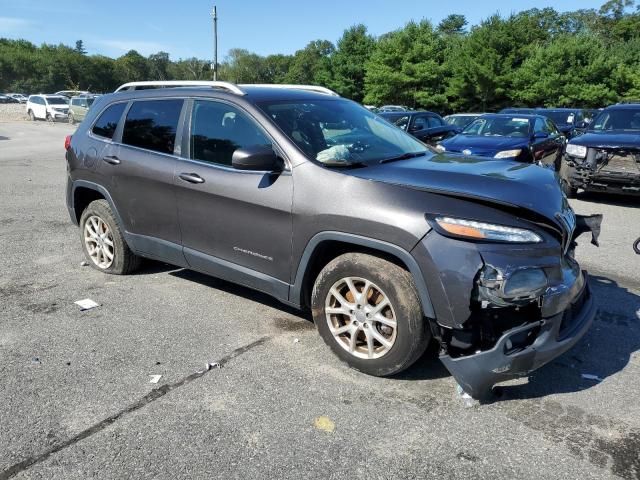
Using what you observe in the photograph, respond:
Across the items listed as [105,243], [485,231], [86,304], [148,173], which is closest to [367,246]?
[485,231]

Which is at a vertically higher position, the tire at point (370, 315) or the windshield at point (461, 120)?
the windshield at point (461, 120)

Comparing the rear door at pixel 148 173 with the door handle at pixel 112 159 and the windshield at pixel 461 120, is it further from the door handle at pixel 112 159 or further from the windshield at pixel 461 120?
the windshield at pixel 461 120

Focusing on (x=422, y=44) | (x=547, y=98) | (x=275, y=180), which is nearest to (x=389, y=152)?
(x=275, y=180)

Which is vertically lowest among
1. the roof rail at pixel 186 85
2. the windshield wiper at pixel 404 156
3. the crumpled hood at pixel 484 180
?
the crumpled hood at pixel 484 180

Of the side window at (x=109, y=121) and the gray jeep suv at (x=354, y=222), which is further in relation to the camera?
the side window at (x=109, y=121)

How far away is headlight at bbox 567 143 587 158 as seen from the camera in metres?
9.05

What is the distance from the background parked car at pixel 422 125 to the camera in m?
14.1

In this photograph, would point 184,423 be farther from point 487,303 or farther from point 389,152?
point 389,152

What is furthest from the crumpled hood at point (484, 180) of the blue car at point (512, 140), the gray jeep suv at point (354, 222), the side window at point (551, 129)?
the side window at point (551, 129)

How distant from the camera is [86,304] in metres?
4.64

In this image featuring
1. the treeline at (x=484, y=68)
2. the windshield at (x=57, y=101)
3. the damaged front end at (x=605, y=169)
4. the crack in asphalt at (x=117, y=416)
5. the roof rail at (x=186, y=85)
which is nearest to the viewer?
the crack in asphalt at (x=117, y=416)

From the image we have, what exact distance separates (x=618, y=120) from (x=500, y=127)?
2.14m

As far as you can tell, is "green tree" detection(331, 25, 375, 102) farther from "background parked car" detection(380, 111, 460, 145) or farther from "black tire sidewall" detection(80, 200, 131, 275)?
"black tire sidewall" detection(80, 200, 131, 275)

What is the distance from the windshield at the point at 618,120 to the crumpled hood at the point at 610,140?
0.37 m
